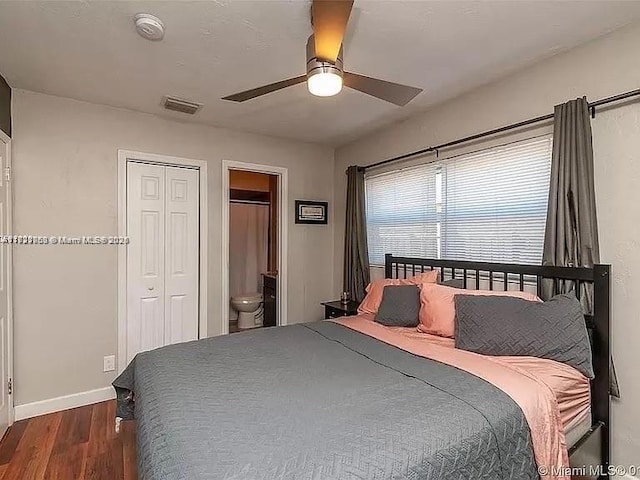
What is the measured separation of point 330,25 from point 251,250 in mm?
4797

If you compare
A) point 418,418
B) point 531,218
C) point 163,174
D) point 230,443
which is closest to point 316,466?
point 230,443

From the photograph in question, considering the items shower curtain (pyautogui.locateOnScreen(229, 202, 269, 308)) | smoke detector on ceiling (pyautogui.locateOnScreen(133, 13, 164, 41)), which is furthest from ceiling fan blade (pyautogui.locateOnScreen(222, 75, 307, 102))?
shower curtain (pyautogui.locateOnScreen(229, 202, 269, 308))

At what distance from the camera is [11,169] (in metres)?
2.70

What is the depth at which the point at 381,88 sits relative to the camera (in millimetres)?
1862

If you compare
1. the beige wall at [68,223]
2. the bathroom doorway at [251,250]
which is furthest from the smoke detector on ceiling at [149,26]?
the bathroom doorway at [251,250]

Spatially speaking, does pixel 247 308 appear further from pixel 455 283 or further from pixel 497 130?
pixel 497 130

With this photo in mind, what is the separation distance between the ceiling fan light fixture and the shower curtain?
4297mm

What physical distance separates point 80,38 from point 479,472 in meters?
2.83

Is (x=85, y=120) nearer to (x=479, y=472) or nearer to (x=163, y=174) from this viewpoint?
(x=163, y=174)

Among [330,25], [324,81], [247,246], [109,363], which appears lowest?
[109,363]

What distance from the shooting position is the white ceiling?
1790 mm

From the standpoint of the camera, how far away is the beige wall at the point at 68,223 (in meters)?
2.78

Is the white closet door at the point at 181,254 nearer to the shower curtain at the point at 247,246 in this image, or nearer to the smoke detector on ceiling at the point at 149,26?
the smoke detector on ceiling at the point at 149,26

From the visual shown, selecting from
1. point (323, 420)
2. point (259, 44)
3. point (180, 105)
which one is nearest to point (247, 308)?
point (180, 105)
